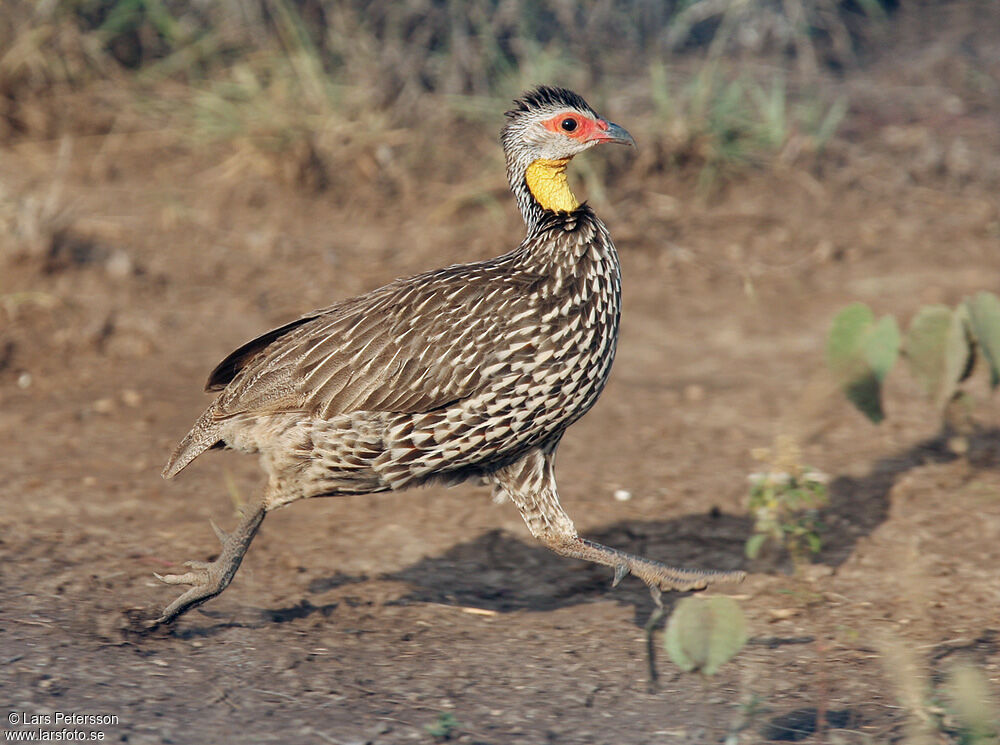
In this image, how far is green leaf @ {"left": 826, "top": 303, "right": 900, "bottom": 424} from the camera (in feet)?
17.3

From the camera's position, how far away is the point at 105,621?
14.8ft

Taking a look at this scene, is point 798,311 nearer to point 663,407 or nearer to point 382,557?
point 663,407

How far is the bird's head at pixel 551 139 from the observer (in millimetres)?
4777

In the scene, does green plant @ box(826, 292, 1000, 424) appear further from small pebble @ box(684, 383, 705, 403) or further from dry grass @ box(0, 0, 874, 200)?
dry grass @ box(0, 0, 874, 200)

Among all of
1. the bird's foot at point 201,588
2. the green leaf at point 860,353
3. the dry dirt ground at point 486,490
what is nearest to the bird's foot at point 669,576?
the dry dirt ground at point 486,490

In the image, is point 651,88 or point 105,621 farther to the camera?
point 651,88

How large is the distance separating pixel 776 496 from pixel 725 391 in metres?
1.96

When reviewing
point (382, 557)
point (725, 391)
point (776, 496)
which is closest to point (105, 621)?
point (382, 557)

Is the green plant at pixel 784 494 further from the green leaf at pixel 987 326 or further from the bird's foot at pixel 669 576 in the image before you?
the green leaf at pixel 987 326

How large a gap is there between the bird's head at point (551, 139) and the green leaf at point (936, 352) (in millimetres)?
1543

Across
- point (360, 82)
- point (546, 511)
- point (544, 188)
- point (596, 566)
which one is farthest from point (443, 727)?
point (360, 82)

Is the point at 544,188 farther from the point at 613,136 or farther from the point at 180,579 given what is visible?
the point at 180,579

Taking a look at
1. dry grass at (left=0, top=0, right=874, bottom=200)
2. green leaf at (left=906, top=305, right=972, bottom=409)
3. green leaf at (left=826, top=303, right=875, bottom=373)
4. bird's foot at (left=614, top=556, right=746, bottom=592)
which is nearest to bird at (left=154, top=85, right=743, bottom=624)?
bird's foot at (left=614, top=556, right=746, bottom=592)

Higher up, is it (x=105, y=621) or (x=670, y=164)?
(x=670, y=164)
